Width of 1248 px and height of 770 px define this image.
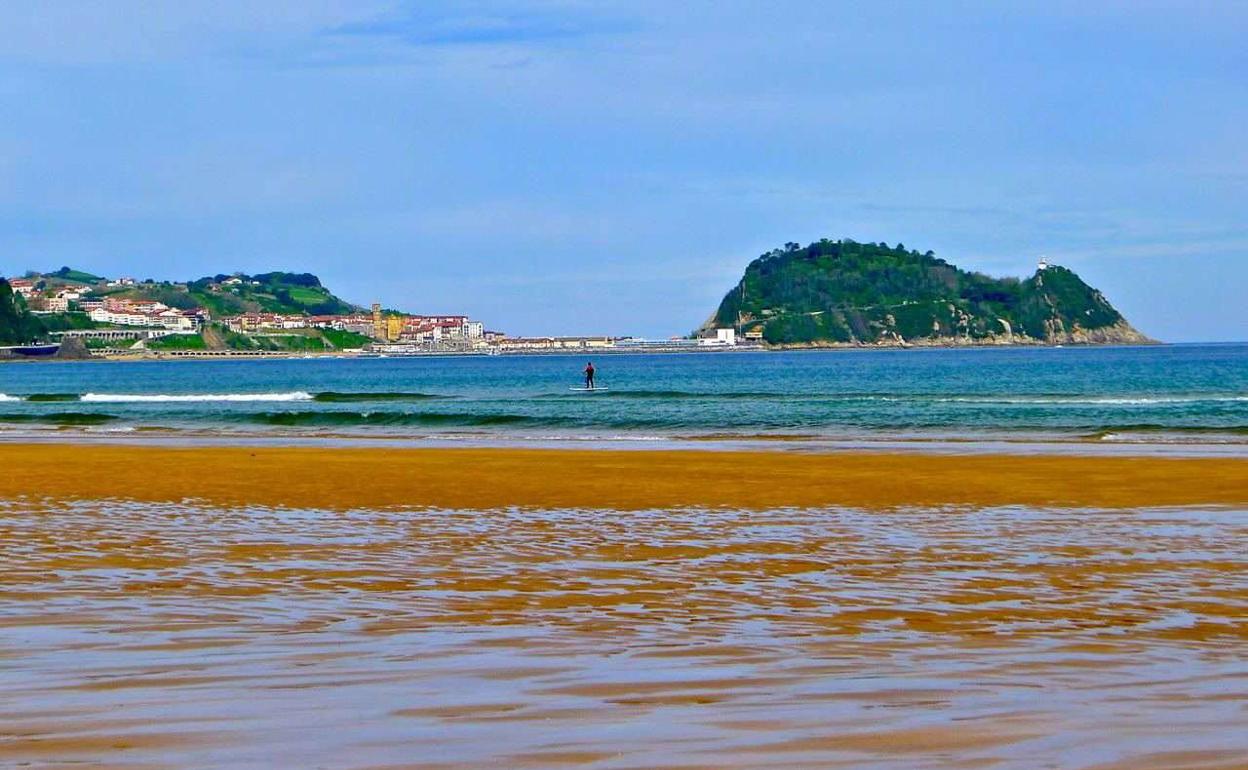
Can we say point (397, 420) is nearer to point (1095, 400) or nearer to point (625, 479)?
point (625, 479)


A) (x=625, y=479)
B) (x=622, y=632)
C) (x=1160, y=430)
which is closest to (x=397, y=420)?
(x=1160, y=430)

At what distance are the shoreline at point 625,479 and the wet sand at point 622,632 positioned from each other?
0.37 meters

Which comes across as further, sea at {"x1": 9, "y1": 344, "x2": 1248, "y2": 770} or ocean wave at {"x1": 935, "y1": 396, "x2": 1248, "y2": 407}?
ocean wave at {"x1": 935, "y1": 396, "x2": 1248, "y2": 407}

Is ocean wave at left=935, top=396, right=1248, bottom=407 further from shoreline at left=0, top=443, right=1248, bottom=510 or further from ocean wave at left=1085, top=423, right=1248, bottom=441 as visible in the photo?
shoreline at left=0, top=443, right=1248, bottom=510

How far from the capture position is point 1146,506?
611 inches

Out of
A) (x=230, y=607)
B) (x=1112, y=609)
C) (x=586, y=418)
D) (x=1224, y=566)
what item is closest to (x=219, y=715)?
(x=230, y=607)

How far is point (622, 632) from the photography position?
757 cm

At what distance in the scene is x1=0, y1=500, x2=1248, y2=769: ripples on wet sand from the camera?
4984mm

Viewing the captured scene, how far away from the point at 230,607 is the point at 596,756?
4185 millimetres

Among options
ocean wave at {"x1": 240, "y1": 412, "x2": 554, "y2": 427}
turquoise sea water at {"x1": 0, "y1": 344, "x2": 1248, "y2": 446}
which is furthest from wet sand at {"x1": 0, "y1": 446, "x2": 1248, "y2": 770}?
ocean wave at {"x1": 240, "y1": 412, "x2": 554, "y2": 427}

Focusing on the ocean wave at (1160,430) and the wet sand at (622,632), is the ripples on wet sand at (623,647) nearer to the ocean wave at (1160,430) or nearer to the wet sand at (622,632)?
the wet sand at (622,632)

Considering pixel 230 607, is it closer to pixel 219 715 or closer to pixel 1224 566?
pixel 219 715

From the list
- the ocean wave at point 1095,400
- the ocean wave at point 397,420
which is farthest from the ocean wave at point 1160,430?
the ocean wave at point 397,420

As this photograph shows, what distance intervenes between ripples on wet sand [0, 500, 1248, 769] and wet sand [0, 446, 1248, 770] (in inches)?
1.0
